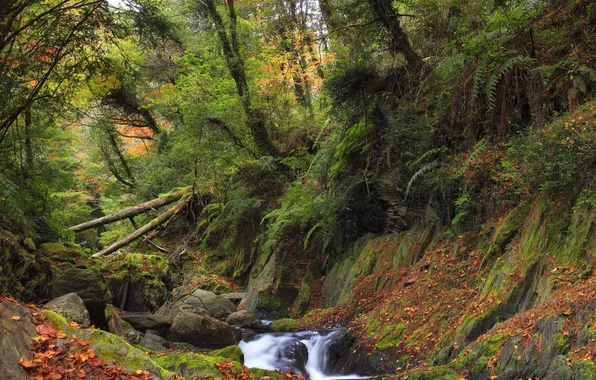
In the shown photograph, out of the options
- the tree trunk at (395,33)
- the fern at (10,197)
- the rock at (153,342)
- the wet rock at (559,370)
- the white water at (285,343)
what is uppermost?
the tree trunk at (395,33)

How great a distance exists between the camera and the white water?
8289 millimetres

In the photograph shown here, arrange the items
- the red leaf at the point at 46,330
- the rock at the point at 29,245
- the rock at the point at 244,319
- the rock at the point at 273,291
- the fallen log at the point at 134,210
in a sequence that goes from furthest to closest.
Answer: the fallen log at the point at 134,210 → the rock at the point at 273,291 → the rock at the point at 244,319 → the rock at the point at 29,245 → the red leaf at the point at 46,330

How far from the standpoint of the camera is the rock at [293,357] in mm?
8391

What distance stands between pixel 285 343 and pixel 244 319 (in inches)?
116

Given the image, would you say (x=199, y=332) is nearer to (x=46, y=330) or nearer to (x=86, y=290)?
(x=86, y=290)

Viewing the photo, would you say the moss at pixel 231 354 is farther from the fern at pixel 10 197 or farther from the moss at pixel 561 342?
the moss at pixel 561 342

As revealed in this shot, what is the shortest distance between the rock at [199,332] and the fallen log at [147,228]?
6.94m

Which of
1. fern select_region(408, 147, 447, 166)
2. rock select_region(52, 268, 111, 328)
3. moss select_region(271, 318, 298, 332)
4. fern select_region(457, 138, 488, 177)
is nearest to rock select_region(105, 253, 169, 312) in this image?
rock select_region(52, 268, 111, 328)

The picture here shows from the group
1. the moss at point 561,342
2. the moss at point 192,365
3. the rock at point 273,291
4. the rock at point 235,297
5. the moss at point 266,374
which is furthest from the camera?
the rock at point 235,297

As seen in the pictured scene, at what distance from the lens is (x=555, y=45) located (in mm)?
7766

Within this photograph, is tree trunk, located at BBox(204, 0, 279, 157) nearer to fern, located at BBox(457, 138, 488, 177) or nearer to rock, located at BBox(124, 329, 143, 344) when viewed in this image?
rock, located at BBox(124, 329, 143, 344)

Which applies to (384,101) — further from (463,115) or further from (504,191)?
(504,191)

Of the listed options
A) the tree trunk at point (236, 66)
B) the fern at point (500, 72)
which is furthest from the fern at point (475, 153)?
the tree trunk at point (236, 66)

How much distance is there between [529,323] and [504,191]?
3061 mm
